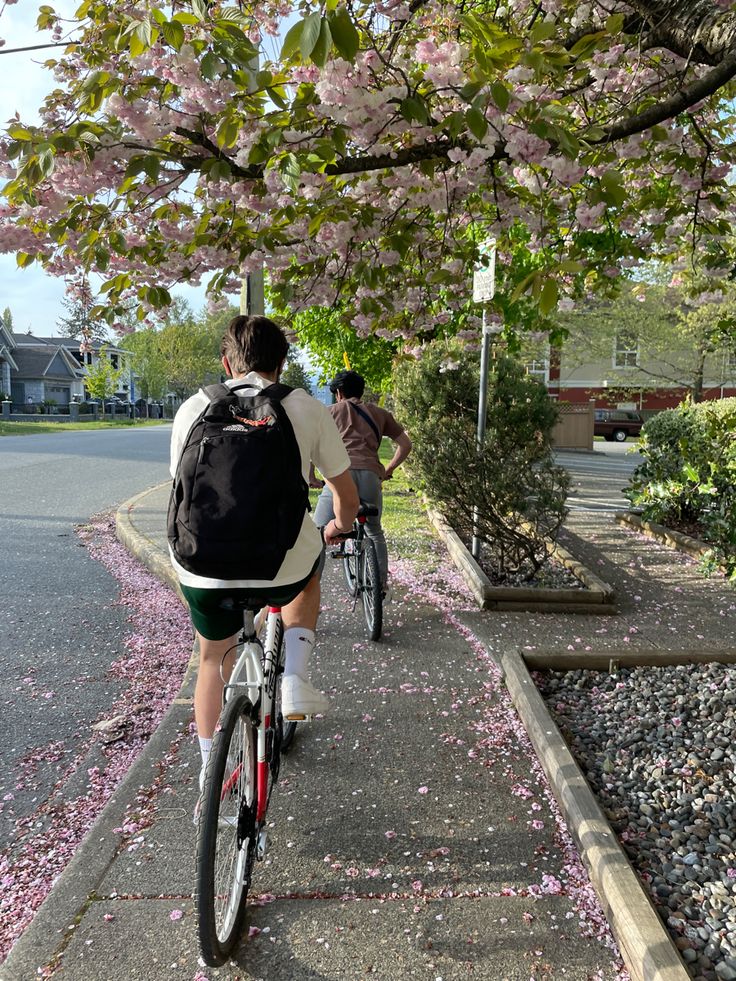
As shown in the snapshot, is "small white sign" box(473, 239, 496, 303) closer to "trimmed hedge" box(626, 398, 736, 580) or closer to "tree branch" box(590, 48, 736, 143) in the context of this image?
"tree branch" box(590, 48, 736, 143)

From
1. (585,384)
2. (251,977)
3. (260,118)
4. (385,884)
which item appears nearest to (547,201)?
(260,118)

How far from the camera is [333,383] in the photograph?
212 inches

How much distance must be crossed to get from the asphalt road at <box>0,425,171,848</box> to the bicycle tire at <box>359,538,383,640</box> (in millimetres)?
1727

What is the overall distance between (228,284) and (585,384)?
38.9 meters

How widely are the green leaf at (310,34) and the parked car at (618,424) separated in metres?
35.1

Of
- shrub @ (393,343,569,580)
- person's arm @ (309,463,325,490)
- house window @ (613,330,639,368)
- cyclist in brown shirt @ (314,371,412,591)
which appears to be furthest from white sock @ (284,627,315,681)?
house window @ (613,330,639,368)

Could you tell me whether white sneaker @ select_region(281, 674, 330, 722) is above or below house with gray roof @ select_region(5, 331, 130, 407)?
below

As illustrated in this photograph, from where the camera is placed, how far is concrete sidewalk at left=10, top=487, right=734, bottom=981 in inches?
84.7

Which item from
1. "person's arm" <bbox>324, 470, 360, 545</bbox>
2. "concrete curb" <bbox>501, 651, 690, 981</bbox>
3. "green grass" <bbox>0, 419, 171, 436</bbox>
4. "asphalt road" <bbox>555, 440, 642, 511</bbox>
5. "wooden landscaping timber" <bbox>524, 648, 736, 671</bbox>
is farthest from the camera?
"green grass" <bbox>0, 419, 171, 436</bbox>

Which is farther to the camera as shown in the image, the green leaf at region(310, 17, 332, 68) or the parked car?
the parked car

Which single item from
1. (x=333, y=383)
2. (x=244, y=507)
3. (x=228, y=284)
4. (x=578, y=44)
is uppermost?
(x=578, y=44)

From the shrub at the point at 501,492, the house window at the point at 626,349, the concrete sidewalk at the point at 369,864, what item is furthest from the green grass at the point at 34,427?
the concrete sidewalk at the point at 369,864

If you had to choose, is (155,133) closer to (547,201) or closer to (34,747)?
(547,201)

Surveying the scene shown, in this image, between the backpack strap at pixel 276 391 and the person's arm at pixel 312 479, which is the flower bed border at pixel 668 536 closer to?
the person's arm at pixel 312 479
